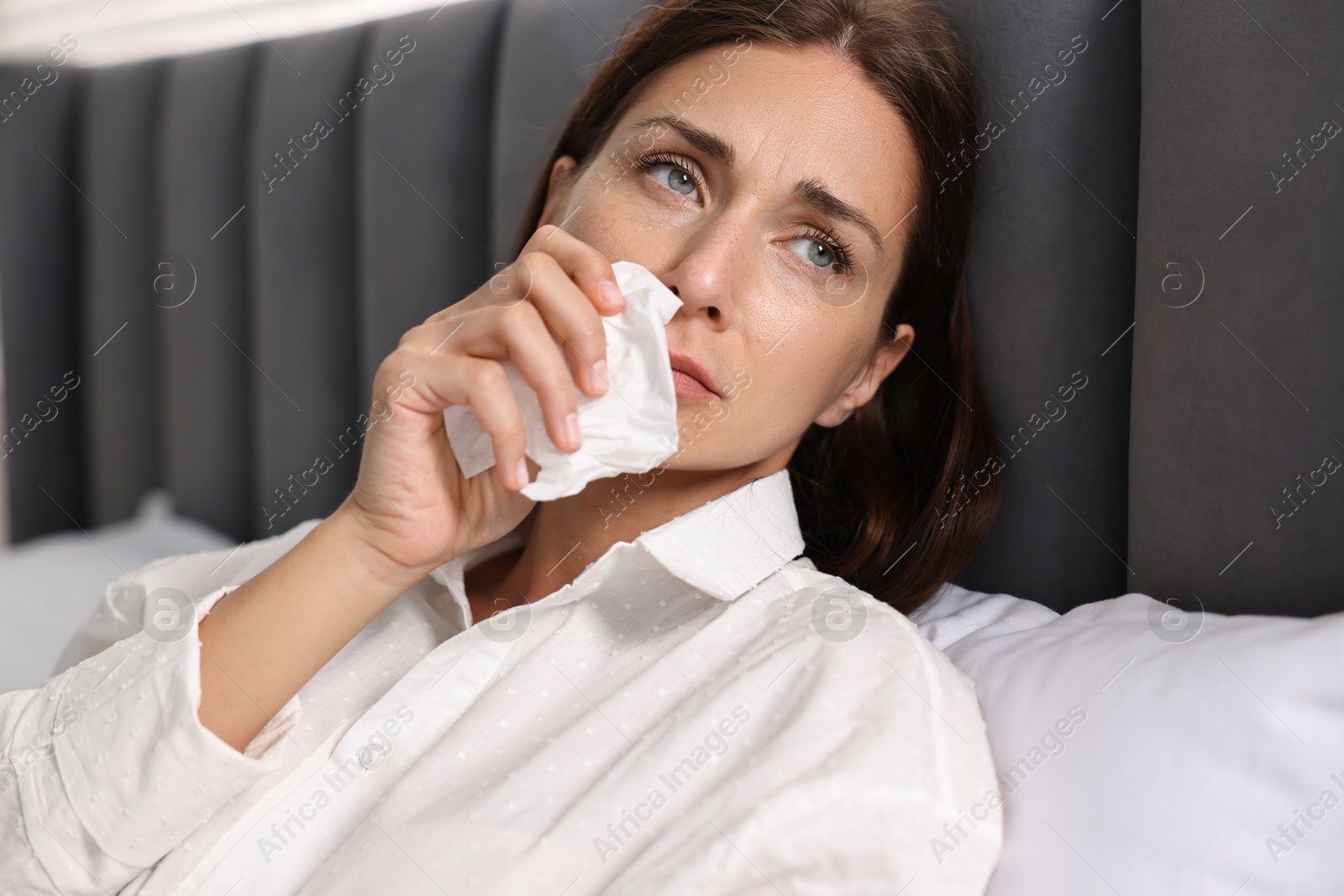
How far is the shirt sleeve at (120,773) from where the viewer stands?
2.30 feet

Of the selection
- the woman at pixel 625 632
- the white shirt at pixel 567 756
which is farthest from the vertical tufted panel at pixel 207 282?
the white shirt at pixel 567 756

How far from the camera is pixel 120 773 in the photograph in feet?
2.35

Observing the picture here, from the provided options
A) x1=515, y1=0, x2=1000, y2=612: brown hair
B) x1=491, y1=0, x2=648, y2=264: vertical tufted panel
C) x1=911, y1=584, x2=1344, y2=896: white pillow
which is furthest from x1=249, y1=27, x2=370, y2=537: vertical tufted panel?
x1=911, y1=584, x2=1344, y2=896: white pillow

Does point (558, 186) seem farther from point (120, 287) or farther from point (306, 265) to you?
point (120, 287)

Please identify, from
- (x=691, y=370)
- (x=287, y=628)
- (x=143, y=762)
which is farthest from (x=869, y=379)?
(x=143, y=762)

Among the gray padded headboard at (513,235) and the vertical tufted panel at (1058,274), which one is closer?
the gray padded headboard at (513,235)

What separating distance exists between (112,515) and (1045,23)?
6.09 ft

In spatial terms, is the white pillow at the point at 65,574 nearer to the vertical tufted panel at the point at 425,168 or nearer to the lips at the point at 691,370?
the vertical tufted panel at the point at 425,168

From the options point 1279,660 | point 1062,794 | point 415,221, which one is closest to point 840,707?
point 1062,794

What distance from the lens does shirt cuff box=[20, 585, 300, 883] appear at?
70 cm

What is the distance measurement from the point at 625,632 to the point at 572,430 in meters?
0.26

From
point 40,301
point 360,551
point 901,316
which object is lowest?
point 40,301

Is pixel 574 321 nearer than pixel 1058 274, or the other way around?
pixel 574 321

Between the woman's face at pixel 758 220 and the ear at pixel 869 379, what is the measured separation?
2.7 inches
